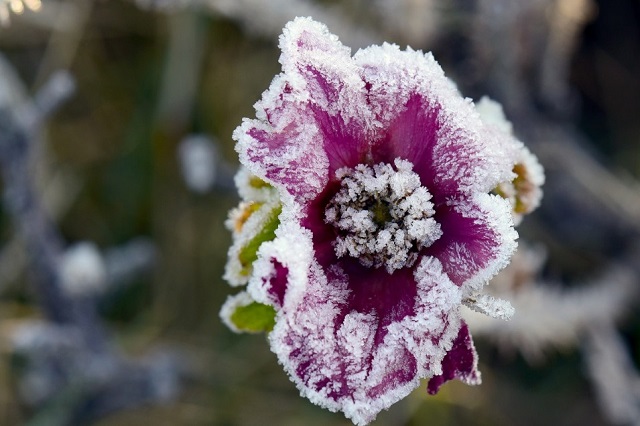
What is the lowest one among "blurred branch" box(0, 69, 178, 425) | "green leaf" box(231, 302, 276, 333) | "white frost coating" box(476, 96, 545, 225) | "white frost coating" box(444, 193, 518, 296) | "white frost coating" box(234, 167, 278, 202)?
"white frost coating" box(444, 193, 518, 296)

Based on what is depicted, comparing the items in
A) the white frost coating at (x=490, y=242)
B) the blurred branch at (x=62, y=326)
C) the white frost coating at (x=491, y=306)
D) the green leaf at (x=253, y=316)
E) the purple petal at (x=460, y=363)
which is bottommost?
the purple petal at (x=460, y=363)

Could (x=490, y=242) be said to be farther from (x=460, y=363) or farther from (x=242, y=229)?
(x=242, y=229)

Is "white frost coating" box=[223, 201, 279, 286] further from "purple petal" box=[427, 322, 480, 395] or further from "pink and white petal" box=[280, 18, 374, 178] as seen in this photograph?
"purple petal" box=[427, 322, 480, 395]

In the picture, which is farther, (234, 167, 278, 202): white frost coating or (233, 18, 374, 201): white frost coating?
(234, 167, 278, 202): white frost coating

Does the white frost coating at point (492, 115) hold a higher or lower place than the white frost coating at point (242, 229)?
higher

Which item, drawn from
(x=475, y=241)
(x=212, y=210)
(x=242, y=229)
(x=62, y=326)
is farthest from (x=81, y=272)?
(x=475, y=241)

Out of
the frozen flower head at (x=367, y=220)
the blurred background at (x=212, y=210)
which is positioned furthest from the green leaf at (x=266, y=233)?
the blurred background at (x=212, y=210)

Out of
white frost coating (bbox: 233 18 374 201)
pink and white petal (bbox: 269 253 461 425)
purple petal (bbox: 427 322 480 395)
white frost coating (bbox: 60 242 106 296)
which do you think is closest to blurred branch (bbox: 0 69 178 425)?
white frost coating (bbox: 60 242 106 296)

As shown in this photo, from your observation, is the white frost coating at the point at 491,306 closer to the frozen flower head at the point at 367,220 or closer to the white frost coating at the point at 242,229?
the frozen flower head at the point at 367,220
